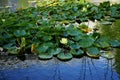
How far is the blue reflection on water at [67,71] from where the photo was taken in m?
2.77

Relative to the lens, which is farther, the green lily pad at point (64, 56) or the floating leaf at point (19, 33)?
the floating leaf at point (19, 33)

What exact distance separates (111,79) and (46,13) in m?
2.99

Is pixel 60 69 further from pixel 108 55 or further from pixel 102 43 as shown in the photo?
pixel 102 43

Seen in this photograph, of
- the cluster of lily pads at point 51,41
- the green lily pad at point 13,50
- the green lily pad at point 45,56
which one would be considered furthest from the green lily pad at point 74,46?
the green lily pad at point 13,50

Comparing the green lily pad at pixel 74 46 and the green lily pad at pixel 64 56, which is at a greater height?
the green lily pad at pixel 74 46

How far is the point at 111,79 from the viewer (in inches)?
105

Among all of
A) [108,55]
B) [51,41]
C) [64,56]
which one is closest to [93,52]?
[108,55]

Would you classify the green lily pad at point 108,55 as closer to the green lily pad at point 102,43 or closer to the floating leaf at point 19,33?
the green lily pad at point 102,43

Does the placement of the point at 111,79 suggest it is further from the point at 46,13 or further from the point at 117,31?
the point at 46,13

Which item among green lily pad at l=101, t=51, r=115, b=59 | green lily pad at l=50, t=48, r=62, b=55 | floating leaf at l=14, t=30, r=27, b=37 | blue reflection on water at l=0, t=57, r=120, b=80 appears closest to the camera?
blue reflection on water at l=0, t=57, r=120, b=80

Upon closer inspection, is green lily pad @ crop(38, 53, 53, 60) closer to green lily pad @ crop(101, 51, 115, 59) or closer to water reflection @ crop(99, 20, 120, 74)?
green lily pad @ crop(101, 51, 115, 59)

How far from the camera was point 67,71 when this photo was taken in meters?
2.90

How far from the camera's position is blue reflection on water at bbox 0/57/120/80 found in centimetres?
277

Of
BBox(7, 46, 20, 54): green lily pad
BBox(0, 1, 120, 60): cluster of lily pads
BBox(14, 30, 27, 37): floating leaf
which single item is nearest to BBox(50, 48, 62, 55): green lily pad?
BBox(0, 1, 120, 60): cluster of lily pads
